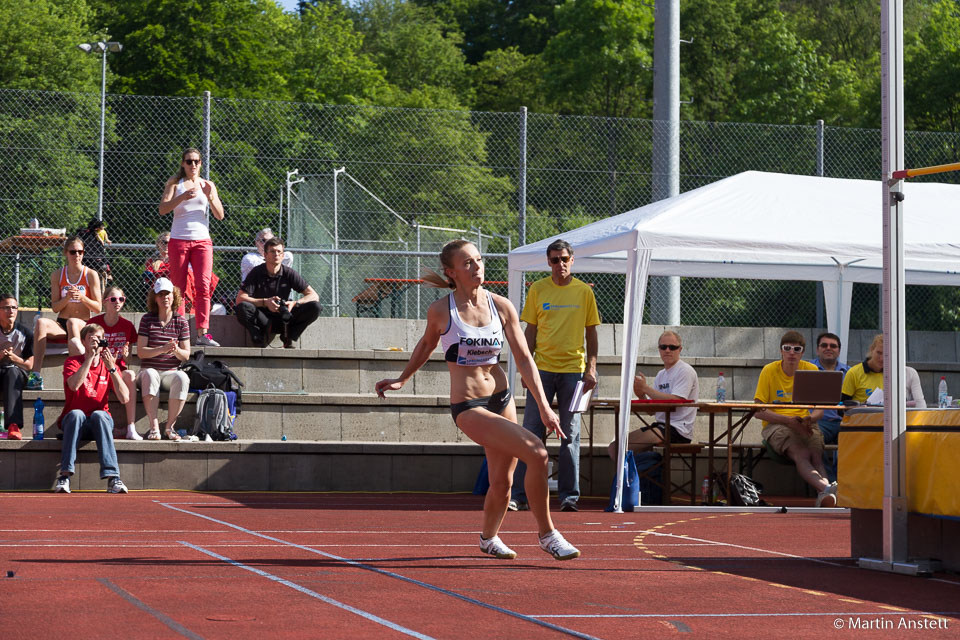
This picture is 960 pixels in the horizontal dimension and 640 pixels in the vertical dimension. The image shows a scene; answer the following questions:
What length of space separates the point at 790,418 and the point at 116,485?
6421mm

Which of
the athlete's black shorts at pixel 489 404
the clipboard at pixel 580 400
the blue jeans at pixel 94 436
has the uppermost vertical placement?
the athlete's black shorts at pixel 489 404

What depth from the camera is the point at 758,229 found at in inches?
490

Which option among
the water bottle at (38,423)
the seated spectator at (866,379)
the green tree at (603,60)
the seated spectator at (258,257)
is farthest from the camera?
the green tree at (603,60)

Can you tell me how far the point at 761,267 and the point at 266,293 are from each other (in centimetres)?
597

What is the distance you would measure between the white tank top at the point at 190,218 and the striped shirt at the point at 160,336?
1444 mm

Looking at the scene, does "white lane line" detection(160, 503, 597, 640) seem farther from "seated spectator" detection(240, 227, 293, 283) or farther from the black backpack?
"seated spectator" detection(240, 227, 293, 283)

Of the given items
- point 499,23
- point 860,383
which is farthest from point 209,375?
point 499,23

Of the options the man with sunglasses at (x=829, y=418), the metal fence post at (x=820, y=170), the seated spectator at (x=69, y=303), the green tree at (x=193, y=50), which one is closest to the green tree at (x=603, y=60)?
the green tree at (x=193, y=50)

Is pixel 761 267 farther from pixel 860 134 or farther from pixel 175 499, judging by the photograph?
pixel 175 499

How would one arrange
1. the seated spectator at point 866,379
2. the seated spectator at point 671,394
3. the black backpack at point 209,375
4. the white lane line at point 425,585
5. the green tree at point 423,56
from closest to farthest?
the white lane line at point 425,585, the seated spectator at point 671,394, the seated spectator at point 866,379, the black backpack at point 209,375, the green tree at point 423,56

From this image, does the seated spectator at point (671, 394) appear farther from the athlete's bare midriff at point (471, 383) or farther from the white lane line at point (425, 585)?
the athlete's bare midriff at point (471, 383)

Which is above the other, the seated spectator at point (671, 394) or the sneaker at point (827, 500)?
the seated spectator at point (671, 394)

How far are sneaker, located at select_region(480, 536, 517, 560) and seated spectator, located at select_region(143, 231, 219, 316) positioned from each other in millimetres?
8075

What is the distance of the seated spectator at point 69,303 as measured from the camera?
46.7 ft
